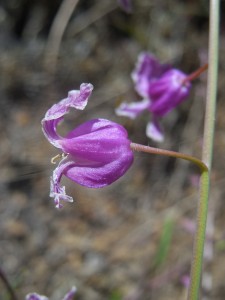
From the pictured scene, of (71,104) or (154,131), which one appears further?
(154,131)

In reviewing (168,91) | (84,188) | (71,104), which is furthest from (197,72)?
(84,188)

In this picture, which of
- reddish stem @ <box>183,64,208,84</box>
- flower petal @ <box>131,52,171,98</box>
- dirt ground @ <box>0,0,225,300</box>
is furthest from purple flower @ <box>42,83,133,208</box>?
dirt ground @ <box>0,0,225,300</box>

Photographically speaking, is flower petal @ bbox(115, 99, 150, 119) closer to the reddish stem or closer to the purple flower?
the reddish stem

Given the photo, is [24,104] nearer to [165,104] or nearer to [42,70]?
[42,70]

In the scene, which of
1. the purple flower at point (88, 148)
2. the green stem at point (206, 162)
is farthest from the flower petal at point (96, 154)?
the green stem at point (206, 162)

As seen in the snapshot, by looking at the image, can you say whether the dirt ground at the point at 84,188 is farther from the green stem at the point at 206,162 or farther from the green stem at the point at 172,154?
the green stem at the point at 172,154

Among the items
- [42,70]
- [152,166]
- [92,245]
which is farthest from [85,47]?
[92,245]

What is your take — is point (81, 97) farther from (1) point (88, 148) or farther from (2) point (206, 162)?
(2) point (206, 162)
